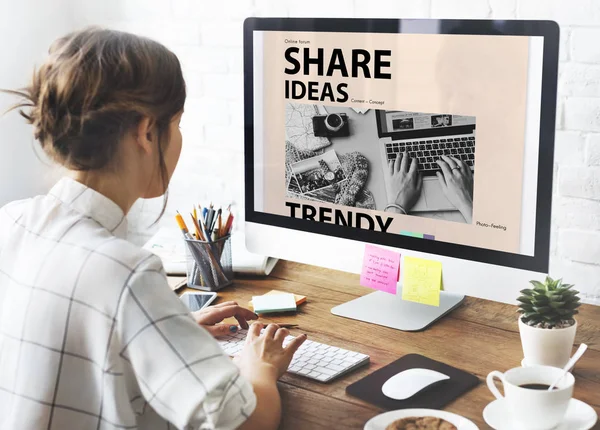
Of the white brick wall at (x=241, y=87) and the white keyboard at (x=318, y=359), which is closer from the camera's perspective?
the white keyboard at (x=318, y=359)

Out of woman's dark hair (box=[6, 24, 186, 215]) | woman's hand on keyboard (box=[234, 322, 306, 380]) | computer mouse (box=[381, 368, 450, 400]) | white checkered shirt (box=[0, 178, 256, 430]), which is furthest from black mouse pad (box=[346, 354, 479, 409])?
woman's dark hair (box=[6, 24, 186, 215])

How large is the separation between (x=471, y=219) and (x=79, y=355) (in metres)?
0.65

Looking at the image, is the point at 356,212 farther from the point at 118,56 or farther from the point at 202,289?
the point at 118,56

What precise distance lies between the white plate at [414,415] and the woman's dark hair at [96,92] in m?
0.49

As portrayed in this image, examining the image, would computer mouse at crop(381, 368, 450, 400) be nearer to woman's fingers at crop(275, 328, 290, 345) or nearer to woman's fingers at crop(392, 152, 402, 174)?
woman's fingers at crop(275, 328, 290, 345)

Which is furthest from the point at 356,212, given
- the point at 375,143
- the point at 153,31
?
the point at 153,31

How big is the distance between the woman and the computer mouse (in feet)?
0.56

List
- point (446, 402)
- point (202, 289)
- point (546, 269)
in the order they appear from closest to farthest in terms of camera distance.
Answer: point (446, 402) → point (546, 269) → point (202, 289)

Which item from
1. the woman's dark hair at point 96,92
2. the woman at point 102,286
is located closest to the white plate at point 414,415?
the woman at point 102,286

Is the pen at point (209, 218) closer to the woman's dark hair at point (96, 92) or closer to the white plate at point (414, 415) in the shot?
the woman's dark hair at point (96, 92)

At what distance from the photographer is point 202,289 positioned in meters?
1.58

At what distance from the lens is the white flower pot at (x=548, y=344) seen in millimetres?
1162

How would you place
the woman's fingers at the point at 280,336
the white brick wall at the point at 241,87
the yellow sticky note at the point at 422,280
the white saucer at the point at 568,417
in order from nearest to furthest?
1. the white saucer at the point at 568,417
2. the woman's fingers at the point at 280,336
3. the yellow sticky note at the point at 422,280
4. the white brick wall at the point at 241,87

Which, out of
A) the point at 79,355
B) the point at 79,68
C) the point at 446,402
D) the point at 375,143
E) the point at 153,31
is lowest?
the point at 446,402
